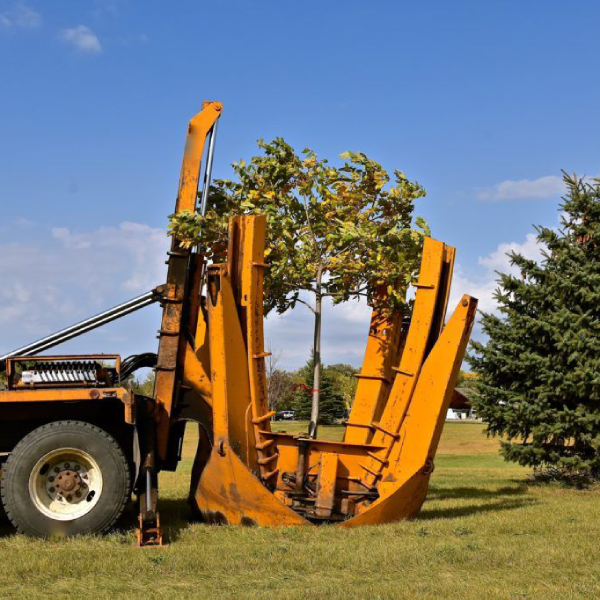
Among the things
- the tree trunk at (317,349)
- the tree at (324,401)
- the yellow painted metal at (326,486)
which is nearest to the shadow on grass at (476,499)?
the yellow painted metal at (326,486)

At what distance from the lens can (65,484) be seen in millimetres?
8516

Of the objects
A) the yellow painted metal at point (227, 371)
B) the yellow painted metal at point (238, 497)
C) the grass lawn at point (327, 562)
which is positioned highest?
the yellow painted metal at point (227, 371)

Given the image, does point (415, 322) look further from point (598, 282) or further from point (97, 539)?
point (598, 282)

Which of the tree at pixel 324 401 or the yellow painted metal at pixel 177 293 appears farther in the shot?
the tree at pixel 324 401

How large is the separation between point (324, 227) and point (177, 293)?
2.99 metres

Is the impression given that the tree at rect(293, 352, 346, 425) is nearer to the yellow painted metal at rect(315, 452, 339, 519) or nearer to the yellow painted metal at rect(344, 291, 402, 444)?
the yellow painted metal at rect(344, 291, 402, 444)

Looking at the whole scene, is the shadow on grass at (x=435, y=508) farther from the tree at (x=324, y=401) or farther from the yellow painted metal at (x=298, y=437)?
the tree at (x=324, y=401)

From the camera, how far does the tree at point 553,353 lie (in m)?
14.7

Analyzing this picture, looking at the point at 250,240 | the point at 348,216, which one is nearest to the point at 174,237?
the point at 250,240

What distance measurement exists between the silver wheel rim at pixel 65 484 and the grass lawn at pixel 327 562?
39 centimetres

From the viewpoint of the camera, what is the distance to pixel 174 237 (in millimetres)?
10219

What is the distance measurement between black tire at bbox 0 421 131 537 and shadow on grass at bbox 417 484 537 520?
12.9 feet

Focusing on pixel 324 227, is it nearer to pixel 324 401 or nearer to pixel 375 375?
pixel 375 375

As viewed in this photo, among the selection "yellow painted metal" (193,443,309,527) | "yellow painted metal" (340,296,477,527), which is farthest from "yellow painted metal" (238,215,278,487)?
"yellow painted metal" (340,296,477,527)
